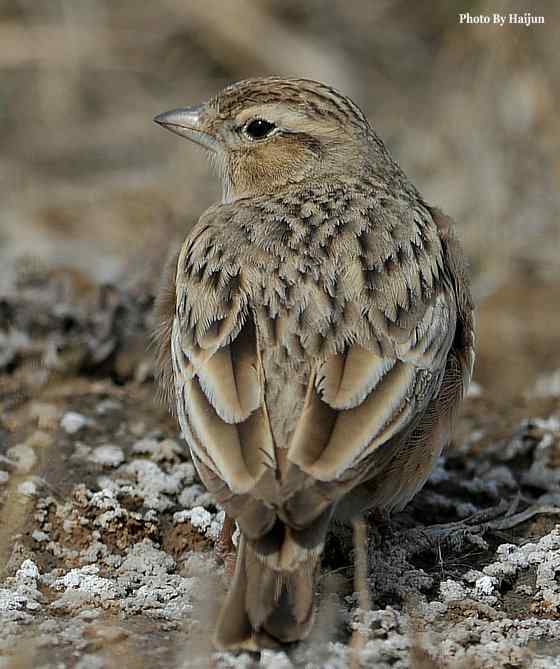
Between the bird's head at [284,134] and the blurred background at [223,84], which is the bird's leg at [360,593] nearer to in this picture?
the bird's head at [284,134]

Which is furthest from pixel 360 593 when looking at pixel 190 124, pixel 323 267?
pixel 190 124

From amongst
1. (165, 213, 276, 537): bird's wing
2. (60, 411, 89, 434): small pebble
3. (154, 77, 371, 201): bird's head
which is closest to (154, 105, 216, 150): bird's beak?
(154, 77, 371, 201): bird's head

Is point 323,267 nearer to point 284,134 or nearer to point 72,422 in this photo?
point 284,134

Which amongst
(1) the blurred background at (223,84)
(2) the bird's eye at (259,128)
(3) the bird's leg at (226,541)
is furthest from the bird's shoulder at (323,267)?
(1) the blurred background at (223,84)

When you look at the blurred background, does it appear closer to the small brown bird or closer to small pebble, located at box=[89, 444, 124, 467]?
small pebble, located at box=[89, 444, 124, 467]

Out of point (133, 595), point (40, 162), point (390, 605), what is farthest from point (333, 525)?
point (40, 162)
